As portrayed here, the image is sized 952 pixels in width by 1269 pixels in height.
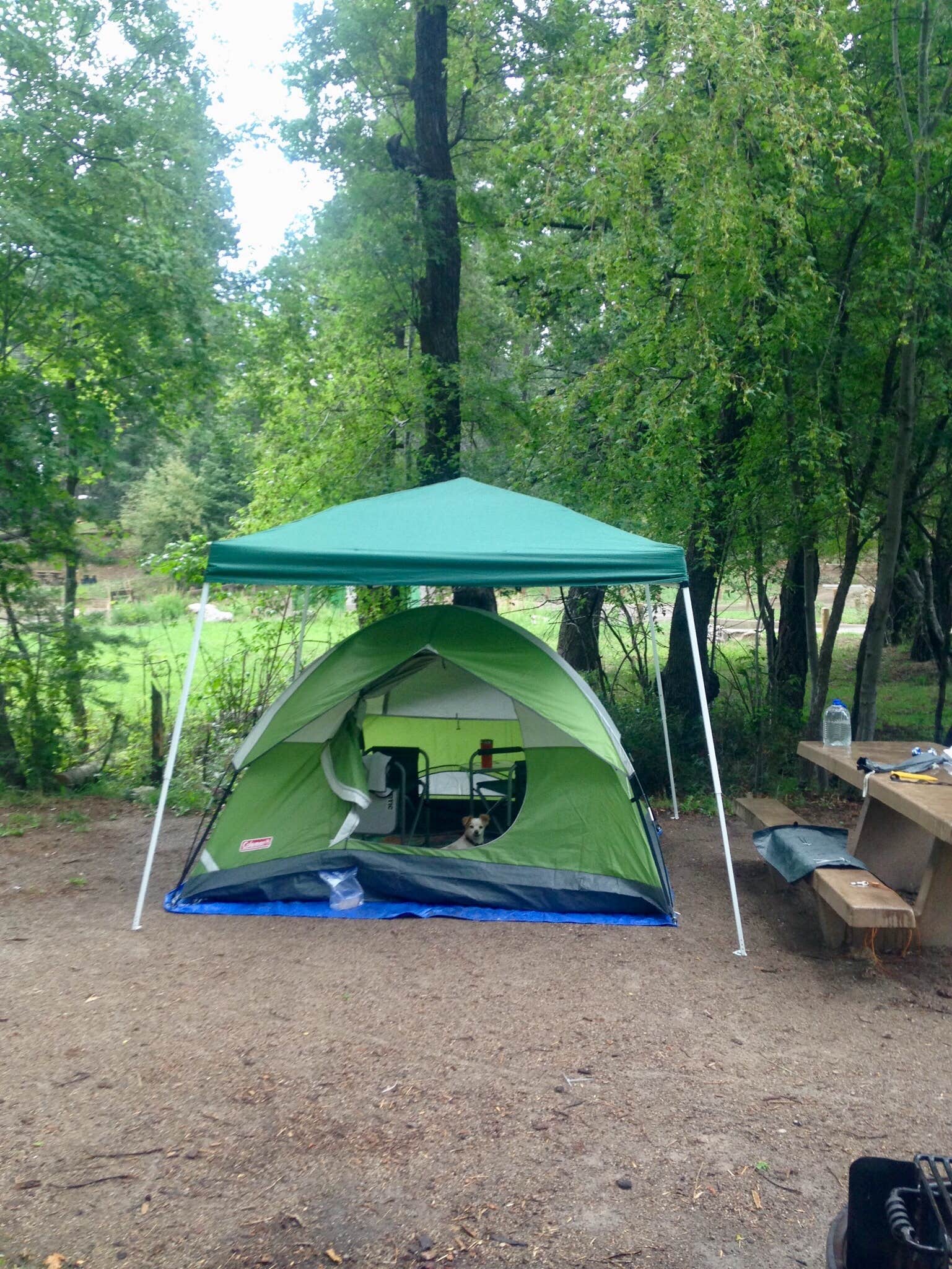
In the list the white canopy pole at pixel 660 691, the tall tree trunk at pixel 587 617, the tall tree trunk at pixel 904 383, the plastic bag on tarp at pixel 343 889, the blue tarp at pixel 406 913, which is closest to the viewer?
the blue tarp at pixel 406 913

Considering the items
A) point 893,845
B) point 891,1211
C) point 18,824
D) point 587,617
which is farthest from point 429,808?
point 891,1211

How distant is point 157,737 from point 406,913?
182 inches

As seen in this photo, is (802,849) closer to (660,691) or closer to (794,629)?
(660,691)

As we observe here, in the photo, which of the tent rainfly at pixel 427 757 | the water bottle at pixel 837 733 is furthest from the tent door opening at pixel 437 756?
the water bottle at pixel 837 733

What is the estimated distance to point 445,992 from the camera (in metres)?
4.66

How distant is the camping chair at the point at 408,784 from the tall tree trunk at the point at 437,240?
3.98 metres

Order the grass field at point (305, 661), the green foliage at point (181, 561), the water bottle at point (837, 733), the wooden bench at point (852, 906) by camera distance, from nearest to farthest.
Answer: the wooden bench at point (852, 906) → the water bottle at point (837, 733) → the green foliage at point (181, 561) → the grass field at point (305, 661)

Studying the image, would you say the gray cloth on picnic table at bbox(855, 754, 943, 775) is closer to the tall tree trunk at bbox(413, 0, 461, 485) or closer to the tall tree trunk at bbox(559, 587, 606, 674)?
the tall tree trunk at bbox(559, 587, 606, 674)

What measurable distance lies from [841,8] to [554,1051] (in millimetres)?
6827

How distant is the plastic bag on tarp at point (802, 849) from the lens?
5.27 meters

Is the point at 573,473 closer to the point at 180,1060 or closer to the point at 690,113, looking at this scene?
the point at 690,113

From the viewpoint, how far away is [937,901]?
5.04 m

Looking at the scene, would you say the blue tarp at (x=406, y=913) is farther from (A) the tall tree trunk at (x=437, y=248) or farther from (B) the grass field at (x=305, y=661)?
(A) the tall tree trunk at (x=437, y=248)

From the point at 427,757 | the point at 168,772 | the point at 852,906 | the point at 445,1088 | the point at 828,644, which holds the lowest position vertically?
the point at 445,1088
